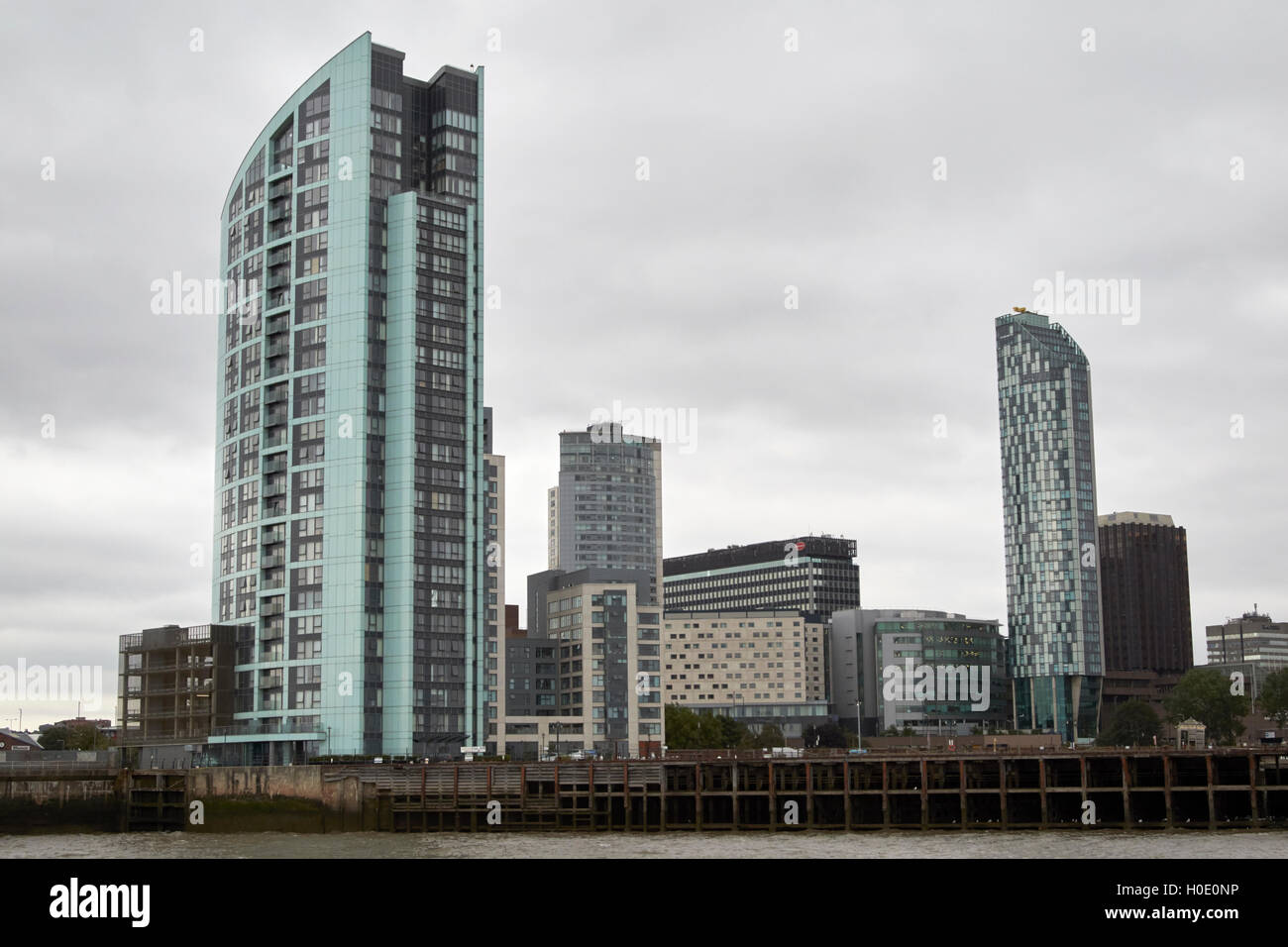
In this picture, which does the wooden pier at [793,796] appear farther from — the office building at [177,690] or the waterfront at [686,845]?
the office building at [177,690]

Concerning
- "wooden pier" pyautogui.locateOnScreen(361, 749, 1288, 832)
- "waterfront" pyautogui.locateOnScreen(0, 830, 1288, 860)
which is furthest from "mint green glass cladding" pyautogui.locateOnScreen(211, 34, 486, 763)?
"waterfront" pyautogui.locateOnScreen(0, 830, 1288, 860)

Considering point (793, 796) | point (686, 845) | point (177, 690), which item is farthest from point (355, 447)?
point (686, 845)

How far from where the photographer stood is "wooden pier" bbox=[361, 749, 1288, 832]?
10912 cm

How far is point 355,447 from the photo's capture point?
526ft

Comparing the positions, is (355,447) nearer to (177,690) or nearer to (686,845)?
(177,690)

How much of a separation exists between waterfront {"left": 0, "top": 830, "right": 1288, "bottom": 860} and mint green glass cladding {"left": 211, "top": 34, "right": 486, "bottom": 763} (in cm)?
4532

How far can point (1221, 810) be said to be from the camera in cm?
10844

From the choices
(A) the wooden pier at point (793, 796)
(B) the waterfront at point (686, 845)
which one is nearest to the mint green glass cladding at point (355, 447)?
(A) the wooden pier at point (793, 796)

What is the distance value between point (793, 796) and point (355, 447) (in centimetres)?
6903

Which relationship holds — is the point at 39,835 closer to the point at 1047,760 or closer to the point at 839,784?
the point at 839,784

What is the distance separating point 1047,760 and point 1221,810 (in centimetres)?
1287
